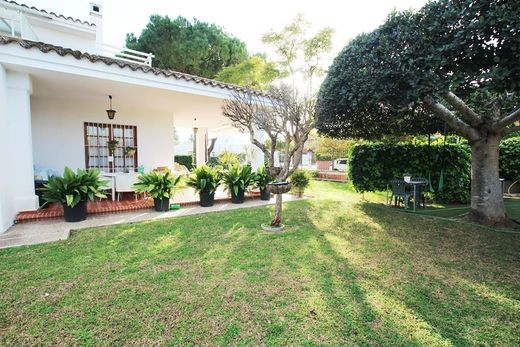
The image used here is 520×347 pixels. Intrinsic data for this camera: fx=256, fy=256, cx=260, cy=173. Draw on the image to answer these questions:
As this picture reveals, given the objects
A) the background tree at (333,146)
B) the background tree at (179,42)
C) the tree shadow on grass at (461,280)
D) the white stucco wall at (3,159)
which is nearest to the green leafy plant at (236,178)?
the tree shadow on grass at (461,280)

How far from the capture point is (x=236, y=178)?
8.20m

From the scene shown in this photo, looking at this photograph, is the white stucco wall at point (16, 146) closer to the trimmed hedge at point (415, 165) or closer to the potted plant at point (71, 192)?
the potted plant at point (71, 192)

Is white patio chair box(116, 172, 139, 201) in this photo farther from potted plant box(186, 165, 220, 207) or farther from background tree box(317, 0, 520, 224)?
background tree box(317, 0, 520, 224)

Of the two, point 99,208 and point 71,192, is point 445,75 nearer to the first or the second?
point 71,192

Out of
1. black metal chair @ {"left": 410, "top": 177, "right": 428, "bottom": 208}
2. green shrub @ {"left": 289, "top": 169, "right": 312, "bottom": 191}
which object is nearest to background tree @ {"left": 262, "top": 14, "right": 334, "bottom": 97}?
green shrub @ {"left": 289, "top": 169, "right": 312, "bottom": 191}

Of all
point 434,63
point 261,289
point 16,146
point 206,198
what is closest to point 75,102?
point 16,146

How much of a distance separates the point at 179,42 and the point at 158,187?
40.0ft

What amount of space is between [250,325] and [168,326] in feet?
2.60

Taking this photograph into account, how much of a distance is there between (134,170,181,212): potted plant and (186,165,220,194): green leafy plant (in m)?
0.68

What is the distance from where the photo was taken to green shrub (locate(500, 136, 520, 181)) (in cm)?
1072

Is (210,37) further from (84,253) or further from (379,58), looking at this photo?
(84,253)

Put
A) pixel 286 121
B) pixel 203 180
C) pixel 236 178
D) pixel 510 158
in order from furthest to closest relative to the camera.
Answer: pixel 510 158 → pixel 236 178 → pixel 203 180 → pixel 286 121

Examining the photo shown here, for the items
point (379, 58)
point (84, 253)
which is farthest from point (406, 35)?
point (84, 253)

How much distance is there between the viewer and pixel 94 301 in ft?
9.34
